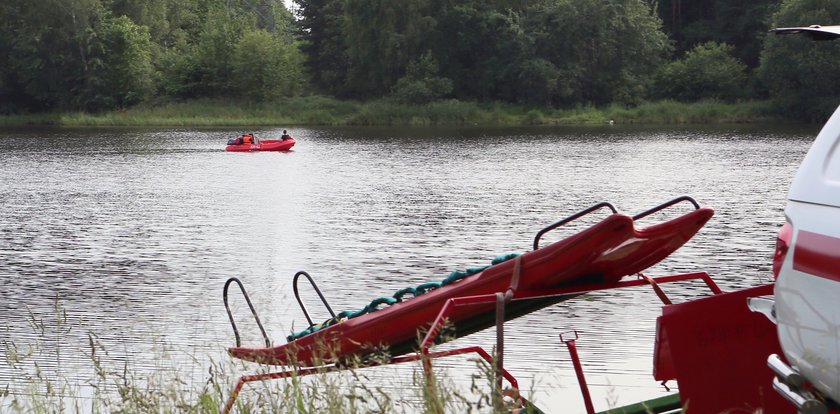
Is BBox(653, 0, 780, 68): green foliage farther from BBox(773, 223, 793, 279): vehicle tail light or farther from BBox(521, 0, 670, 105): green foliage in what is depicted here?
BBox(773, 223, 793, 279): vehicle tail light

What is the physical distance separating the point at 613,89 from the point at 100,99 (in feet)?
113

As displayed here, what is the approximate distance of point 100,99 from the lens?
8356 cm

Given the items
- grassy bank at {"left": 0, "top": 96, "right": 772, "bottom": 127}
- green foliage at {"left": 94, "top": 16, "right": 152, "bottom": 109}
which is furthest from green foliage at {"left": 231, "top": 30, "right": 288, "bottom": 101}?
green foliage at {"left": 94, "top": 16, "right": 152, "bottom": 109}

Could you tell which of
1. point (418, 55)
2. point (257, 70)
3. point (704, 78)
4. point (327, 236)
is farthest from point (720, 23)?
point (327, 236)

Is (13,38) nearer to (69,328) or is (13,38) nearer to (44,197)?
(44,197)

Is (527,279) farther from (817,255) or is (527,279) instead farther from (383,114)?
(383,114)

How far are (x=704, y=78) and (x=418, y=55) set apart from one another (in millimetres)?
18928

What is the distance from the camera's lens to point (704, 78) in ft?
254

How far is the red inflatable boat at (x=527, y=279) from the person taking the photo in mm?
5402

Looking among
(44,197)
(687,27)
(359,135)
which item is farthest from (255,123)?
(44,197)

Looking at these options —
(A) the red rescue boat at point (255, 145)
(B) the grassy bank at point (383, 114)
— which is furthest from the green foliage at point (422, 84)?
(A) the red rescue boat at point (255, 145)

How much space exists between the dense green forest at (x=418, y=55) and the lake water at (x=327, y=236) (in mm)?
31634

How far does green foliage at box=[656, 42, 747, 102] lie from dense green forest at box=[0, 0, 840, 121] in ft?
0.30

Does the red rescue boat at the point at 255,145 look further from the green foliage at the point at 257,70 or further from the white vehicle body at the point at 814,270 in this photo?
the white vehicle body at the point at 814,270
